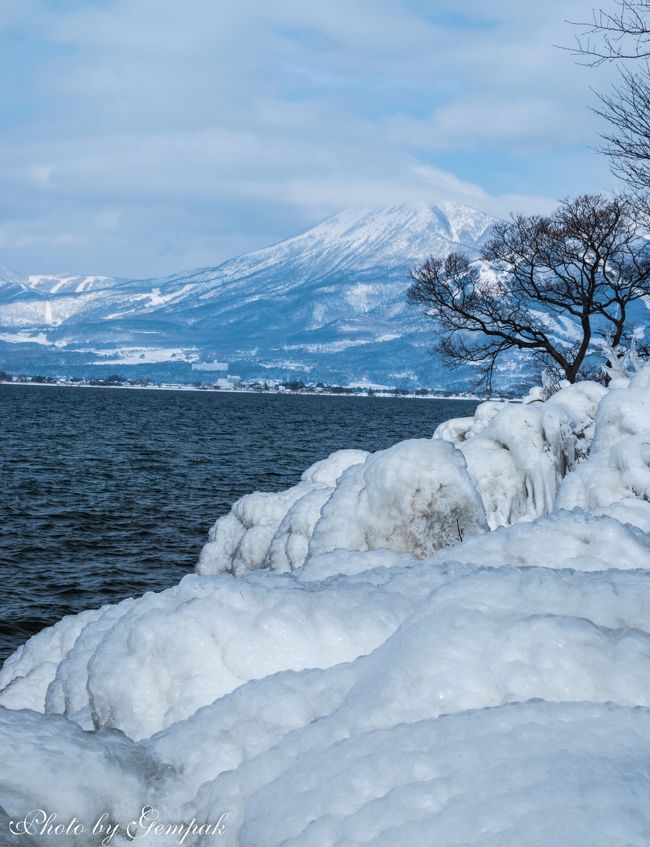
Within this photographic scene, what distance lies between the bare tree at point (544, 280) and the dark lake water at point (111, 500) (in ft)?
30.3

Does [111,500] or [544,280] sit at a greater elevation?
[544,280]

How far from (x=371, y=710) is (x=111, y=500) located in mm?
22761

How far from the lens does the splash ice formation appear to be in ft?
8.79

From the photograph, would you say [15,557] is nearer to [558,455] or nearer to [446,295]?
[558,455]

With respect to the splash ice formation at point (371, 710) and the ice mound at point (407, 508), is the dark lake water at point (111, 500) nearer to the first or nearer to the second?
the ice mound at point (407, 508)

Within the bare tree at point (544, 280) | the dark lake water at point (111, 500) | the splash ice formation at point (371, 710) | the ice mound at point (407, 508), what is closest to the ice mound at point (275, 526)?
the dark lake water at point (111, 500)

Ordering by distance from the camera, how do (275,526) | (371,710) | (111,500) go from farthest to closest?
(111,500) → (275,526) → (371,710)

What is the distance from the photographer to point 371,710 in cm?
332

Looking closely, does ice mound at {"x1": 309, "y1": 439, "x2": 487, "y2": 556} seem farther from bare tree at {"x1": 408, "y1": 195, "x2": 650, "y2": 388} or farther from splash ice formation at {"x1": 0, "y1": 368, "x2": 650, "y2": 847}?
bare tree at {"x1": 408, "y1": 195, "x2": 650, "y2": 388}

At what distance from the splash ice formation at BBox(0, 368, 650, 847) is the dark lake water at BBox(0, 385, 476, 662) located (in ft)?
27.3

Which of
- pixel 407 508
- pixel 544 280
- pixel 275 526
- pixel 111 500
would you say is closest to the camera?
pixel 407 508

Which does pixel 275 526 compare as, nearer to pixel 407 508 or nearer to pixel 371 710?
pixel 407 508

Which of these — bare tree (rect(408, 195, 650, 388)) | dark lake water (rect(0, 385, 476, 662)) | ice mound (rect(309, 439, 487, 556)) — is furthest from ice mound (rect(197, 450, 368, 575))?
bare tree (rect(408, 195, 650, 388))

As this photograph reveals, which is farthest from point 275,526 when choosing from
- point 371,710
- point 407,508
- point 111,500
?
point 111,500
